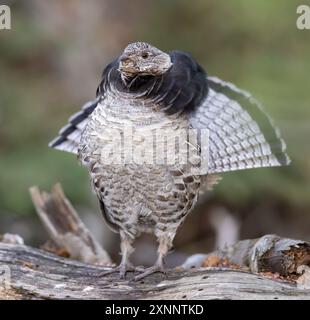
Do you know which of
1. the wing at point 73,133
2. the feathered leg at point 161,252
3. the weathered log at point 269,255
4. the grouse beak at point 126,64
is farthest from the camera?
the wing at point 73,133

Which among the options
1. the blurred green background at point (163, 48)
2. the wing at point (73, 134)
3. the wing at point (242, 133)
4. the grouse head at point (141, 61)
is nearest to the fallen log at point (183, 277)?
the wing at point (242, 133)

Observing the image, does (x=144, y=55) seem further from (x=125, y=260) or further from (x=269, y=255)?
(x=269, y=255)

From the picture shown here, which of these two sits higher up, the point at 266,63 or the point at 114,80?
the point at 266,63

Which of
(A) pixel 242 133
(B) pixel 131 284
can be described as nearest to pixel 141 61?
(A) pixel 242 133

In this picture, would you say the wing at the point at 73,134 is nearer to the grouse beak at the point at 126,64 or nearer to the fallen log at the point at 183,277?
the fallen log at the point at 183,277

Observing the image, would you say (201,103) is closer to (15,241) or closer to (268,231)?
(15,241)
